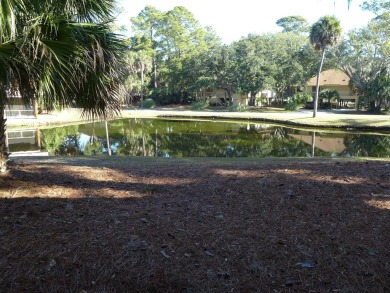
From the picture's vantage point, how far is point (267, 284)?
3.07m

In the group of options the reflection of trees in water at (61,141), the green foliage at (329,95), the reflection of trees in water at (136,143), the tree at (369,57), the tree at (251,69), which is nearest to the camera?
the reflection of trees in water at (61,141)

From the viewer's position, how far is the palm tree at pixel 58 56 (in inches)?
157

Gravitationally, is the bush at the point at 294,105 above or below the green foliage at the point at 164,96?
below

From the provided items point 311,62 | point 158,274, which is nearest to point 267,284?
point 158,274

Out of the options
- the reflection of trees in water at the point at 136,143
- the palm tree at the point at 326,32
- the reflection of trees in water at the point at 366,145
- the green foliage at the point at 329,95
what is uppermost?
the palm tree at the point at 326,32

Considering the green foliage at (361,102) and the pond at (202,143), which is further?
the green foliage at (361,102)

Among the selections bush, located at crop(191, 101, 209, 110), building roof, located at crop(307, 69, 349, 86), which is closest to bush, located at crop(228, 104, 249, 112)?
bush, located at crop(191, 101, 209, 110)

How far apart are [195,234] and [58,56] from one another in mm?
2611

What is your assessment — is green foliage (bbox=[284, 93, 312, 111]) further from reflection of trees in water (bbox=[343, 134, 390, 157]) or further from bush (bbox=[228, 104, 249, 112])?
reflection of trees in water (bbox=[343, 134, 390, 157])

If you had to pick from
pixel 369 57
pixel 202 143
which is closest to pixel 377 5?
pixel 369 57

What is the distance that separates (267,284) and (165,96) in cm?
5111

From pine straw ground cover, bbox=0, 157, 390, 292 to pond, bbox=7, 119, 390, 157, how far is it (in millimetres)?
11032

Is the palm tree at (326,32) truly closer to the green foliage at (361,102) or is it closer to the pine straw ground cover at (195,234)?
the green foliage at (361,102)

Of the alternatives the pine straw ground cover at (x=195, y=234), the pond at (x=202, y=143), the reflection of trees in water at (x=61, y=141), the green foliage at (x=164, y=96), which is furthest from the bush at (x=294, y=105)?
the pine straw ground cover at (x=195, y=234)
